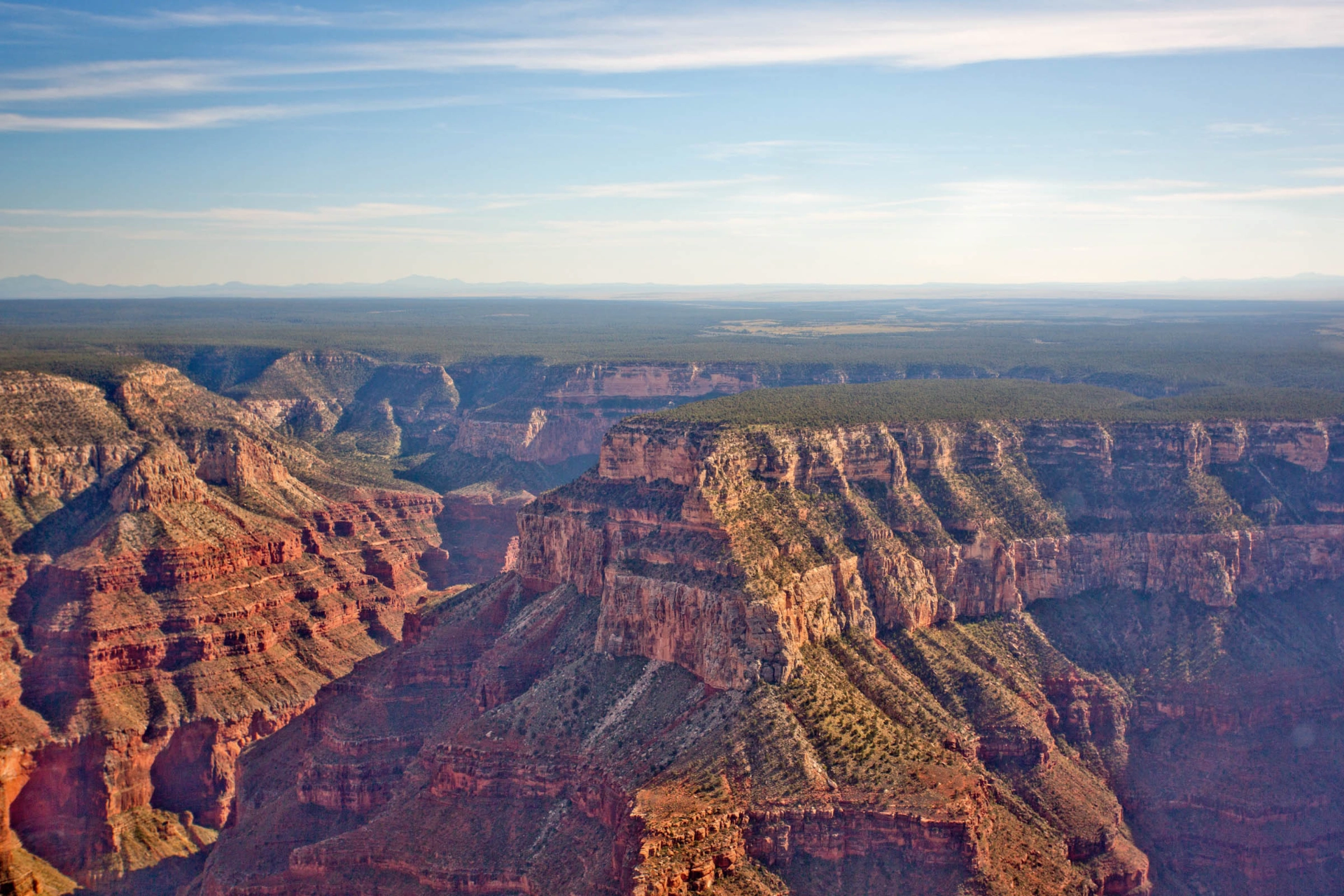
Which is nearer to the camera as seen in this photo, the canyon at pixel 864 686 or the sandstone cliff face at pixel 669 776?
the sandstone cliff face at pixel 669 776

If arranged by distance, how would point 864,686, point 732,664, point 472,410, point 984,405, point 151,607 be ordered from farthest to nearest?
point 472,410, point 984,405, point 151,607, point 864,686, point 732,664

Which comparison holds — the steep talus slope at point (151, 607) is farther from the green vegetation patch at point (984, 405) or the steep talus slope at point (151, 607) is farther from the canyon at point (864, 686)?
the green vegetation patch at point (984, 405)

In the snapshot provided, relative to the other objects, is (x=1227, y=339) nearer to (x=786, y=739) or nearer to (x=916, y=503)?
(x=916, y=503)

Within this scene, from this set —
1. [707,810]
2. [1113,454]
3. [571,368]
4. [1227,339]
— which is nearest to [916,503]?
[1113,454]

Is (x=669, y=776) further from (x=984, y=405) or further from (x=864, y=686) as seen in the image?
(x=984, y=405)

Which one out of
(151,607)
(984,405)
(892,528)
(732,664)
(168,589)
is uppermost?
(984,405)

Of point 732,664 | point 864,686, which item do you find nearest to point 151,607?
point 732,664

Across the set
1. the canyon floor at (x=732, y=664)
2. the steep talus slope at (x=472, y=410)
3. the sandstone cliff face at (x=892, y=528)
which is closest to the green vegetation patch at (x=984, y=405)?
the canyon floor at (x=732, y=664)

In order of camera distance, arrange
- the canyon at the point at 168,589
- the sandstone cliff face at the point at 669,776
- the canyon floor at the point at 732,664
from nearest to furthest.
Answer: the sandstone cliff face at the point at 669,776 < the canyon floor at the point at 732,664 < the canyon at the point at 168,589

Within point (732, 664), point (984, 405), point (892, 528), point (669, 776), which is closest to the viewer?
point (669, 776)
